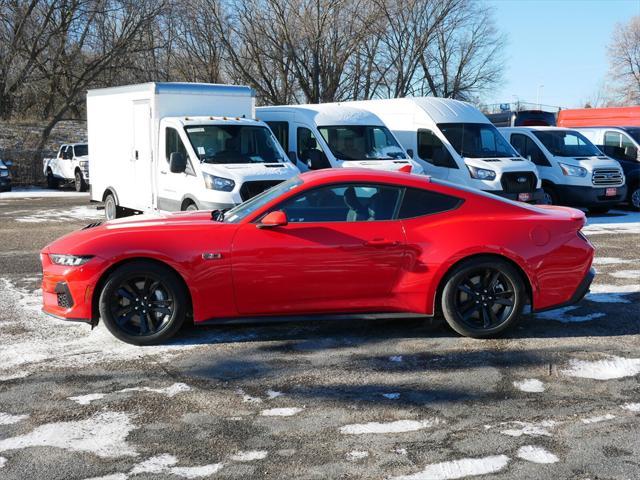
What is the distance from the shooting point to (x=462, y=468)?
396 cm

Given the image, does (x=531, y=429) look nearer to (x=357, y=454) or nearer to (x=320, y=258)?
(x=357, y=454)

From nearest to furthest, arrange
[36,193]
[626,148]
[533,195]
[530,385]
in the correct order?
[530,385]
[533,195]
[626,148]
[36,193]

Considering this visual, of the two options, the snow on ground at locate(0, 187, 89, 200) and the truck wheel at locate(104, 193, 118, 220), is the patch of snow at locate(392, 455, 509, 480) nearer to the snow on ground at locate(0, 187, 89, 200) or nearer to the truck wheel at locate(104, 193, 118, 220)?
the truck wheel at locate(104, 193, 118, 220)

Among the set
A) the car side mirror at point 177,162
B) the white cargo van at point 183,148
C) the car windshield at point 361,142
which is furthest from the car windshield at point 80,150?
the car side mirror at point 177,162

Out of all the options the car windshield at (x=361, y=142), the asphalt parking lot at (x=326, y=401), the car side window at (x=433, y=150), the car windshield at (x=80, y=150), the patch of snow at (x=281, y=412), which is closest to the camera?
the asphalt parking lot at (x=326, y=401)

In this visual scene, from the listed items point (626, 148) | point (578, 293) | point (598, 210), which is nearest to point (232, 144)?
point (578, 293)

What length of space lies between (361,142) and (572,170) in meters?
4.73

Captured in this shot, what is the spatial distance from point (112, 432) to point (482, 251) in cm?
326

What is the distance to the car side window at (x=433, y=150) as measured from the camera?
50.6 ft

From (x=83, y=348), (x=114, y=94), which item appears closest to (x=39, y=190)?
(x=114, y=94)

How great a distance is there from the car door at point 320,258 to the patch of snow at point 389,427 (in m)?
1.69

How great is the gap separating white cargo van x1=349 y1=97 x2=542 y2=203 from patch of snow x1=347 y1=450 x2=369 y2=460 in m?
11.1

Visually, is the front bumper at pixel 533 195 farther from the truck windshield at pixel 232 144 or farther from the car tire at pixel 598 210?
the truck windshield at pixel 232 144

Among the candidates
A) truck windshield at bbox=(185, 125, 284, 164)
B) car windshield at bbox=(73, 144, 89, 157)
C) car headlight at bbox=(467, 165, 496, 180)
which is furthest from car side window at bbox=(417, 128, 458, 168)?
car windshield at bbox=(73, 144, 89, 157)
